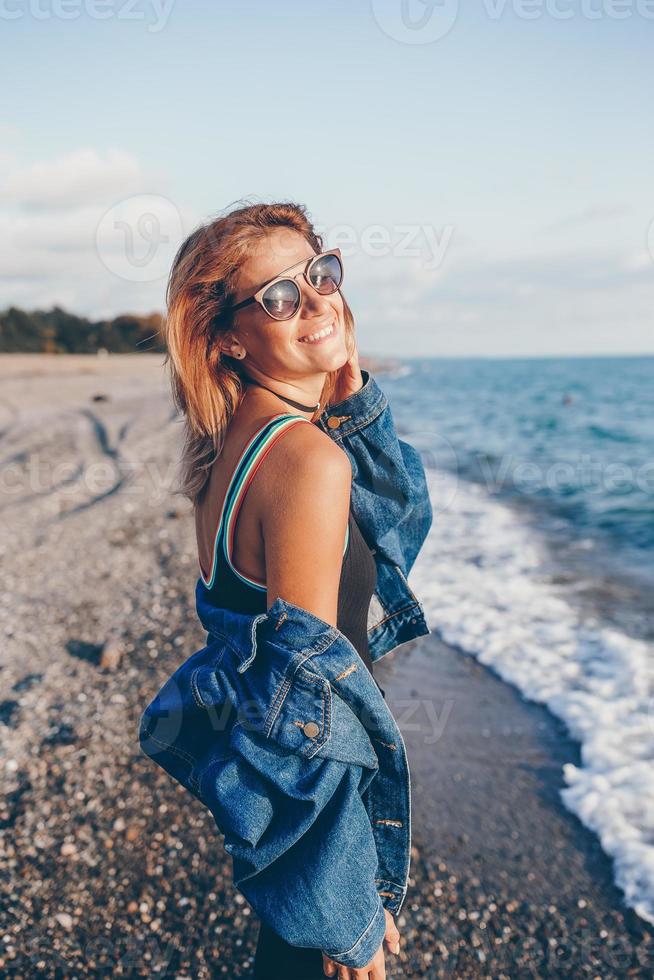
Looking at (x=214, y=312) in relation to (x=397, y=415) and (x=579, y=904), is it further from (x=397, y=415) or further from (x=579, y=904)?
(x=397, y=415)

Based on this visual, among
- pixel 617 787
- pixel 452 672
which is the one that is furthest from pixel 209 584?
pixel 452 672

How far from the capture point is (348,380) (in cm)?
264

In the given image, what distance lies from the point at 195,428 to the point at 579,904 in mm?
3544

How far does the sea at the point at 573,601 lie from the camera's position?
4.79m

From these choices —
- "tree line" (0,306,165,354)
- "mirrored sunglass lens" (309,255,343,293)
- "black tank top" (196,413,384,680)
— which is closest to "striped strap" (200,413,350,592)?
"black tank top" (196,413,384,680)

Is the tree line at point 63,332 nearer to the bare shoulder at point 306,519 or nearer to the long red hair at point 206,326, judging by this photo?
the long red hair at point 206,326

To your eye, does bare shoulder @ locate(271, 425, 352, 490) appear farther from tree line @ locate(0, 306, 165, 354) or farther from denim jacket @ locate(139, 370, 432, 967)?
tree line @ locate(0, 306, 165, 354)

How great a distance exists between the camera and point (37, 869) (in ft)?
12.6

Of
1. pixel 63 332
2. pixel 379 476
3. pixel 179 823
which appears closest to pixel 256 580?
pixel 379 476

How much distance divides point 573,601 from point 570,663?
1.98 meters

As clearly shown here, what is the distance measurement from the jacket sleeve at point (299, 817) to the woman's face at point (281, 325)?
1.06 metres

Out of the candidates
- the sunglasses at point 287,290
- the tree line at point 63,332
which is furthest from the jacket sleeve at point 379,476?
the tree line at point 63,332

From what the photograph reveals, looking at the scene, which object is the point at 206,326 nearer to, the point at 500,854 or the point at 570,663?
the point at 500,854

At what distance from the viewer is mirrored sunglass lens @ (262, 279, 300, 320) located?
2.28 metres
